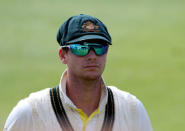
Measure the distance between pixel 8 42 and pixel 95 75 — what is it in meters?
12.5

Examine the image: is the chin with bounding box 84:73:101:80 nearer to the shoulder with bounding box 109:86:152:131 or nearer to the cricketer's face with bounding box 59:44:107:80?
the cricketer's face with bounding box 59:44:107:80

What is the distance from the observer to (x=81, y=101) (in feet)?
14.9

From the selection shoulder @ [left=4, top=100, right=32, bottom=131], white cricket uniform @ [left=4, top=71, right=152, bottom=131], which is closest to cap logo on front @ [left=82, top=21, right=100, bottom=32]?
white cricket uniform @ [left=4, top=71, right=152, bottom=131]

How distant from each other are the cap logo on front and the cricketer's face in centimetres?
15

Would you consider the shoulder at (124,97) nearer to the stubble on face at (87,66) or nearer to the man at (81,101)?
the man at (81,101)

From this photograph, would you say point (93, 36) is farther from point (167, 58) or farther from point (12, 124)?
point (167, 58)

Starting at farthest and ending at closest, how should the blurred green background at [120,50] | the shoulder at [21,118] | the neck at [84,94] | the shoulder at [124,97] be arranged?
the blurred green background at [120,50] → the shoulder at [124,97] → the neck at [84,94] → the shoulder at [21,118]

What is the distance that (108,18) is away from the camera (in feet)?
58.5

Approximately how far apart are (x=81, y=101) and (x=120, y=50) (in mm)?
11236

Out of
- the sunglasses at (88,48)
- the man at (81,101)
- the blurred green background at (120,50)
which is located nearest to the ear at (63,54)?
the man at (81,101)

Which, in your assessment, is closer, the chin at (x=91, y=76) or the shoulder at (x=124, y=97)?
the chin at (x=91, y=76)

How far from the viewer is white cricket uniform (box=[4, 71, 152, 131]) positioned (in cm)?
440

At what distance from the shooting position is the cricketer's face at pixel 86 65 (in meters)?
4.41

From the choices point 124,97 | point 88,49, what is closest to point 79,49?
point 88,49
